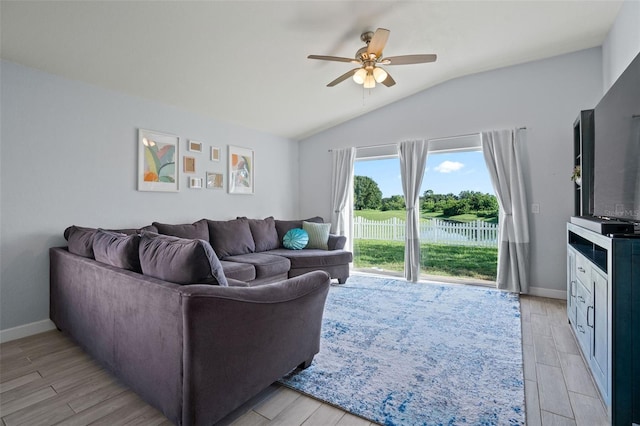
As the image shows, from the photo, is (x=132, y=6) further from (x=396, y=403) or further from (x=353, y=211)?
(x=353, y=211)

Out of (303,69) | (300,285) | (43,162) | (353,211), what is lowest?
(300,285)

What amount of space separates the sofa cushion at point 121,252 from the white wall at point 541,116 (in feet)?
13.5

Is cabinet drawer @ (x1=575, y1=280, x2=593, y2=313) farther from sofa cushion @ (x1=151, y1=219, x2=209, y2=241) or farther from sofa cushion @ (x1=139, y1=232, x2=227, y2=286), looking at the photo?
sofa cushion @ (x1=151, y1=219, x2=209, y2=241)

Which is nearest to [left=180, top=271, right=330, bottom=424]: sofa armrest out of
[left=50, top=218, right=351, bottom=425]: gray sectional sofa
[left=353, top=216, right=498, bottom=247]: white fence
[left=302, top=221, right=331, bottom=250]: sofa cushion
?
[left=50, top=218, right=351, bottom=425]: gray sectional sofa

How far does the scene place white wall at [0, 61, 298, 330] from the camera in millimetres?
2574

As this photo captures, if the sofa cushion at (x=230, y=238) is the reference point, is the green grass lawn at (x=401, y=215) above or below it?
above

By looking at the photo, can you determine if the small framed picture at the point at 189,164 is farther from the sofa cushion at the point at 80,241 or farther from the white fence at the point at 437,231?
the white fence at the point at 437,231

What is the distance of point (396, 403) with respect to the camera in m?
1.70

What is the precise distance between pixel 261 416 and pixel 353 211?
4.02 meters

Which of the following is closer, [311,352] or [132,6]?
[311,352]

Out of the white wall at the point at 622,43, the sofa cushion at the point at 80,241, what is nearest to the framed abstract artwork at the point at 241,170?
the sofa cushion at the point at 80,241

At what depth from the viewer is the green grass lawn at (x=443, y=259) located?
4406mm

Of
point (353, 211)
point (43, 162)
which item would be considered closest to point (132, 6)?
point (43, 162)

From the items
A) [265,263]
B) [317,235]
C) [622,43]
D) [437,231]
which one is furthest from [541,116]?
[265,263]
